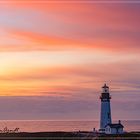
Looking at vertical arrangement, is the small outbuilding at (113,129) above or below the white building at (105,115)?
below

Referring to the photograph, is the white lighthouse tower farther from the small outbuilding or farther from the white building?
the small outbuilding

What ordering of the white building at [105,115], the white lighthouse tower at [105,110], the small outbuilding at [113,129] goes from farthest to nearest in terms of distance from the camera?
1. the white lighthouse tower at [105,110]
2. the white building at [105,115]
3. the small outbuilding at [113,129]

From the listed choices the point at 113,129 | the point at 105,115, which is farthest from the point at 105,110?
the point at 113,129

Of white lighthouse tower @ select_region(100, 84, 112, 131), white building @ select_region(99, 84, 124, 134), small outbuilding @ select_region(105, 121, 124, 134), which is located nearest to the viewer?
small outbuilding @ select_region(105, 121, 124, 134)

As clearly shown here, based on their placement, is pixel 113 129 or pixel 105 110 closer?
pixel 113 129

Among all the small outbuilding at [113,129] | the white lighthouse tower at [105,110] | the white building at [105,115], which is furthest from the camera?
the white lighthouse tower at [105,110]

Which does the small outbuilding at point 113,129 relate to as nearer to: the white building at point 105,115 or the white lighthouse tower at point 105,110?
the white building at point 105,115

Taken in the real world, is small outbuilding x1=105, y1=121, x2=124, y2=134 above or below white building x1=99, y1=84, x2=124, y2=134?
below

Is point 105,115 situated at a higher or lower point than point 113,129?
higher

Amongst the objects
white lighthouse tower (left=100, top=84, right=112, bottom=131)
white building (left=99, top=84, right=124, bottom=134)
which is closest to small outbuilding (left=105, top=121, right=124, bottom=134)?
white building (left=99, top=84, right=124, bottom=134)

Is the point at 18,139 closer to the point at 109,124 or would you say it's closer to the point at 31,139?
the point at 31,139

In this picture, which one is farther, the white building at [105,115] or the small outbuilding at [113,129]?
the white building at [105,115]

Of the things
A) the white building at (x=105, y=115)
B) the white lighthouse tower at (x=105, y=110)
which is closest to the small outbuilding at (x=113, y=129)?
the white building at (x=105, y=115)

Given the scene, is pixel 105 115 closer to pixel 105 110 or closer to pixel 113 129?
pixel 105 110
